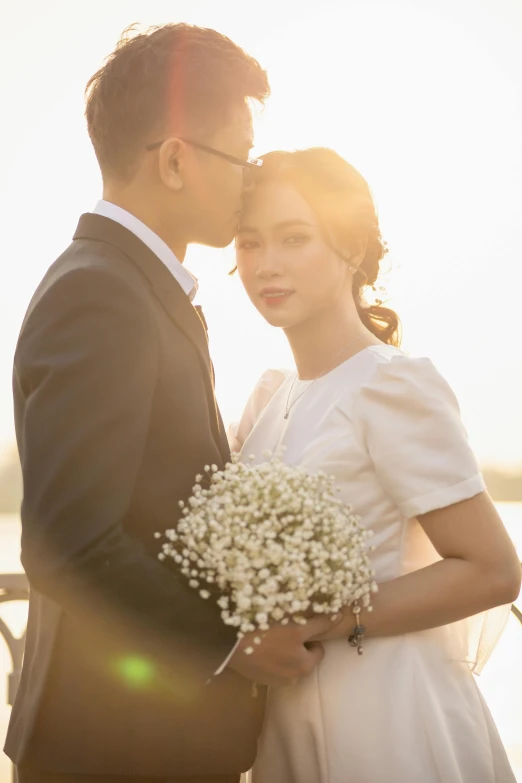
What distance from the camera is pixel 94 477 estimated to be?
2.23m

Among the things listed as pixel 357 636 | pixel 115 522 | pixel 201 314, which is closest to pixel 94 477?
pixel 115 522

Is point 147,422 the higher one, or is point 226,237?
point 226,237

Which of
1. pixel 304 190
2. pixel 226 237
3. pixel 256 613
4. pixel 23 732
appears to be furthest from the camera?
pixel 304 190

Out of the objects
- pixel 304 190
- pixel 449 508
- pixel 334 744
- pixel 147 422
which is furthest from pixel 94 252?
pixel 334 744

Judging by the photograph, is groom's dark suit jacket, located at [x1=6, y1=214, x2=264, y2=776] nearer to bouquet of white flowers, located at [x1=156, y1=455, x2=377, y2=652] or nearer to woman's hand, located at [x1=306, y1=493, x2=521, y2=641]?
bouquet of white flowers, located at [x1=156, y1=455, x2=377, y2=652]

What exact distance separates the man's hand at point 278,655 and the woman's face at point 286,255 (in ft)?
4.08

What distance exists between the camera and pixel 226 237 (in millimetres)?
3102

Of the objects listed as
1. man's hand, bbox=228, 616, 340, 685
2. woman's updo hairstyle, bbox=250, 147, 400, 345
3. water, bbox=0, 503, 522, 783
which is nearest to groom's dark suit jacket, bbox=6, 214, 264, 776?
man's hand, bbox=228, 616, 340, 685

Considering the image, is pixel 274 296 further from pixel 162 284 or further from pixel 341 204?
pixel 162 284

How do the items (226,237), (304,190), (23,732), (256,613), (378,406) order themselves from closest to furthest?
(256,613), (23,732), (378,406), (226,237), (304,190)

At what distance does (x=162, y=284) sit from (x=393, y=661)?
1.39 meters

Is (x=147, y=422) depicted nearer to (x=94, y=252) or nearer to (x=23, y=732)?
(x=94, y=252)

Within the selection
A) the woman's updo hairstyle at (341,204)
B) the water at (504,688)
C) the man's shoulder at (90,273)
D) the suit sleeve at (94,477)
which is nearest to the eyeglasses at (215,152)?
the woman's updo hairstyle at (341,204)

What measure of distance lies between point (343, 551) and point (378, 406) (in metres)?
0.58
